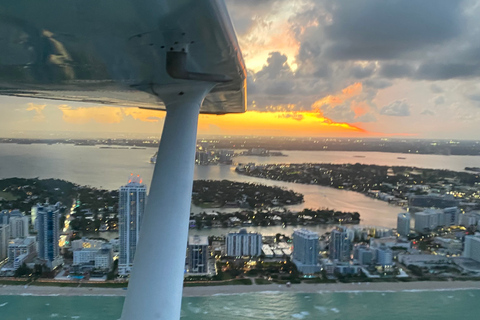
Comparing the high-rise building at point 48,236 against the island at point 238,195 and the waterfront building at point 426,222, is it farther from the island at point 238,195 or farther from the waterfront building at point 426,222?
the waterfront building at point 426,222

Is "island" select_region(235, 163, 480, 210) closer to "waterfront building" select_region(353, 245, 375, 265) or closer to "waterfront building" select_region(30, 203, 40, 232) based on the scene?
"waterfront building" select_region(353, 245, 375, 265)

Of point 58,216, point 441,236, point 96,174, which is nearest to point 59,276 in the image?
point 58,216

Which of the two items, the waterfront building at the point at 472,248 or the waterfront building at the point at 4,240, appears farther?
the waterfront building at the point at 472,248

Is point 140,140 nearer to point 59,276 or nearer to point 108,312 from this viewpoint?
point 59,276

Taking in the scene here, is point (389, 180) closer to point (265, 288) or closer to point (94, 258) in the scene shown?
point (265, 288)

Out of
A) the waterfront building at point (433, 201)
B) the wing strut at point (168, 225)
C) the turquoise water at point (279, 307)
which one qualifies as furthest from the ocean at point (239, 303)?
the waterfront building at point (433, 201)

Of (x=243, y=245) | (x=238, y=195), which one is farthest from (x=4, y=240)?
(x=238, y=195)
